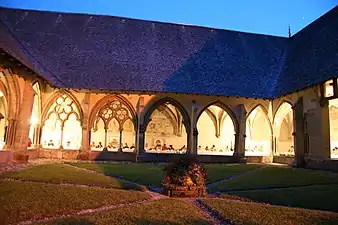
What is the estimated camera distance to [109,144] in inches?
837

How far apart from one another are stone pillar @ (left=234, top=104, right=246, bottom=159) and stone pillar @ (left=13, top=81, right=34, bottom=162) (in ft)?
40.4

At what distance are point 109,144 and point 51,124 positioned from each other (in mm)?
4251

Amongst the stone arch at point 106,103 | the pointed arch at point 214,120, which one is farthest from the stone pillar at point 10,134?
the pointed arch at point 214,120

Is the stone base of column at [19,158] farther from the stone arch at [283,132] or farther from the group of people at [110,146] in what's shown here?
the stone arch at [283,132]

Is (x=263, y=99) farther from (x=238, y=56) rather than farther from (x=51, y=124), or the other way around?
(x=51, y=124)

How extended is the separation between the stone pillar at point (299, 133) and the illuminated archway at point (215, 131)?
22.5ft

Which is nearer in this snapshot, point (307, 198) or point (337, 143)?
point (307, 198)

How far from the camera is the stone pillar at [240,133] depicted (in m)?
18.9

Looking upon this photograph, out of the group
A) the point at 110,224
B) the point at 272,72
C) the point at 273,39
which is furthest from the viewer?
the point at 273,39

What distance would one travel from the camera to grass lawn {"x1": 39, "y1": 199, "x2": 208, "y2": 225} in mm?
5176

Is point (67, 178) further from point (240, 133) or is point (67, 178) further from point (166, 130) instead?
point (166, 130)

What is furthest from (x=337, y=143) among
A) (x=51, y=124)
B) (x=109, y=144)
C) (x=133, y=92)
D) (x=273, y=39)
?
(x=51, y=124)

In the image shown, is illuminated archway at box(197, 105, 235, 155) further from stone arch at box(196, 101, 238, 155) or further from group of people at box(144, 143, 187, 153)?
group of people at box(144, 143, 187, 153)

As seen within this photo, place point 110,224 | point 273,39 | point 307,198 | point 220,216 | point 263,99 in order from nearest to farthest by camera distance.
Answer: point 110,224
point 220,216
point 307,198
point 263,99
point 273,39
